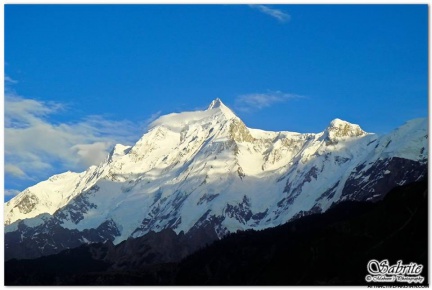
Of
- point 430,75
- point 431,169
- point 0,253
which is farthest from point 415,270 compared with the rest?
point 0,253

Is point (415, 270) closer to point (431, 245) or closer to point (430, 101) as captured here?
point (431, 245)

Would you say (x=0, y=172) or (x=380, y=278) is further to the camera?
(x=380, y=278)

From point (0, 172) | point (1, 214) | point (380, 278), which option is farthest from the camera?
point (380, 278)

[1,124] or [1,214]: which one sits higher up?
[1,124]

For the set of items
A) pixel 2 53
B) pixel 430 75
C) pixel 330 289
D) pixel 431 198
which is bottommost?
pixel 330 289

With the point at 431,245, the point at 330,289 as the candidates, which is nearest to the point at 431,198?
the point at 431,245

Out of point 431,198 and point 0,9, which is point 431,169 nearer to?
point 431,198

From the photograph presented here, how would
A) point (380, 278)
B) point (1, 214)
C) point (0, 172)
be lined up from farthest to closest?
point (380, 278) < point (1, 214) < point (0, 172)
